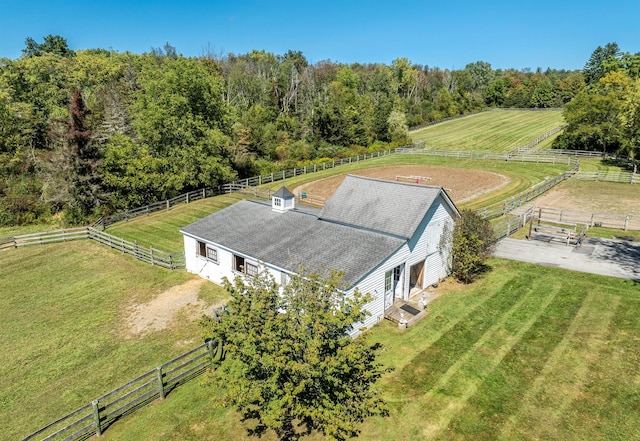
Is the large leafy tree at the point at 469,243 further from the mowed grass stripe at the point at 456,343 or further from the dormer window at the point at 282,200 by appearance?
the dormer window at the point at 282,200

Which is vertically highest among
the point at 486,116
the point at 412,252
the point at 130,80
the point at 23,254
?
the point at 130,80

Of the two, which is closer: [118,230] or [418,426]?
[418,426]

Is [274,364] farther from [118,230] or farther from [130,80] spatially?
[130,80]

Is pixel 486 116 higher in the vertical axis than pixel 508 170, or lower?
higher

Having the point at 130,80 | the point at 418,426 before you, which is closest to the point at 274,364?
the point at 418,426

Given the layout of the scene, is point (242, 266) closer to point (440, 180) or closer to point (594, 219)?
point (594, 219)

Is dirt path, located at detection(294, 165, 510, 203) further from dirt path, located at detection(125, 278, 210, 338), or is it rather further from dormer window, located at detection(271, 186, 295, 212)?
dirt path, located at detection(125, 278, 210, 338)

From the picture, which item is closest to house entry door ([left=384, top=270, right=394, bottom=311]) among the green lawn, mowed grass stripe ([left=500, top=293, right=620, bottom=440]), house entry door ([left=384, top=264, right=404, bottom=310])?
house entry door ([left=384, top=264, right=404, bottom=310])

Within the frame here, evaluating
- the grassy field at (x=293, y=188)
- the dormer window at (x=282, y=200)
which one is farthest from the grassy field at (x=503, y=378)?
the grassy field at (x=293, y=188)
